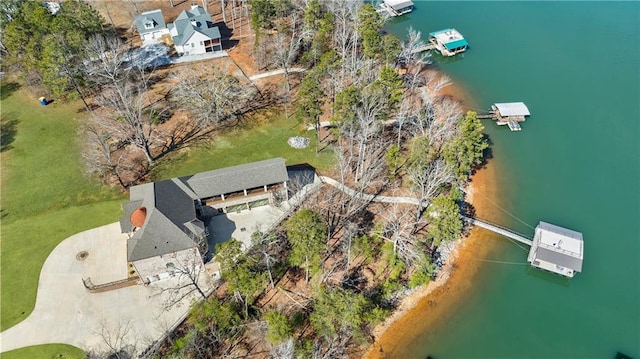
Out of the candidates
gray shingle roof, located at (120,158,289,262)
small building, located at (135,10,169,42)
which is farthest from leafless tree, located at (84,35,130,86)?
gray shingle roof, located at (120,158,289,262)

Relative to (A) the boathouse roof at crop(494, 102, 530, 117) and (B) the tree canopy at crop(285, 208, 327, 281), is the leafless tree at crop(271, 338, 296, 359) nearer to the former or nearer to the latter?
(B) the tree canopy at crop(285, 208, 327, 281)

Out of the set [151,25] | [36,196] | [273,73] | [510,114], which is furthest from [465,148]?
[151,25]

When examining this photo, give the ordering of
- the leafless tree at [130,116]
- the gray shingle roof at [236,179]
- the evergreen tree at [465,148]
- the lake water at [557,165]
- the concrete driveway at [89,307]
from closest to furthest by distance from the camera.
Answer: the concrete driveway at [89,307] → the lake water at [557,165] → the gray shingle roof at [236,179] → the evergreen tree at [465,148] → the leafless tree at [130,116]

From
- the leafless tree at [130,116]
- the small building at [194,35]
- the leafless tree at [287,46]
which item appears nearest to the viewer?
the leafless tree at [130,116]

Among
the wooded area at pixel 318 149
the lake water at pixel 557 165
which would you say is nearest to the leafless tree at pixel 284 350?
the wooded area at pixel 318 149

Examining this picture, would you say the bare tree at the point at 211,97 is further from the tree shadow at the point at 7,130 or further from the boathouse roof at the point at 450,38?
the boathouse roof at the point at 450,38

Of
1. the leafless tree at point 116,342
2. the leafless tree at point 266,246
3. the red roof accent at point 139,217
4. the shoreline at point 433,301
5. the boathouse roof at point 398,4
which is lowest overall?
the shoreline at point 433,301

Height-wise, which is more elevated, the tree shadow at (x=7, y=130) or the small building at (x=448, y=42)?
the small building at (x=448, y=42)

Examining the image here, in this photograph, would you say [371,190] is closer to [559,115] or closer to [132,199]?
[132,199]

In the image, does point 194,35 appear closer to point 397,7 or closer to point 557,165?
point 397,7
